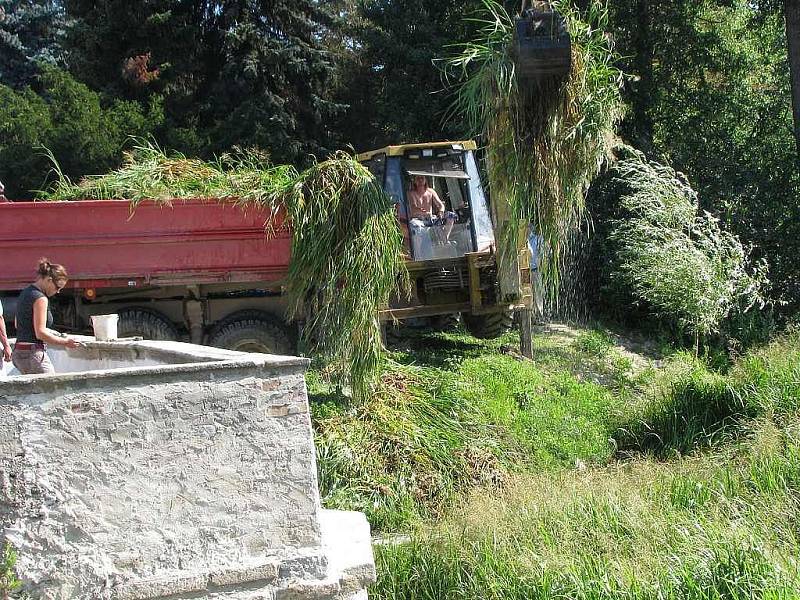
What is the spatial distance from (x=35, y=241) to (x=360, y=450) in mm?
4250

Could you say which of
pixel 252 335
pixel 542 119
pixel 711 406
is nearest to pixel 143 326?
pixel 252 335

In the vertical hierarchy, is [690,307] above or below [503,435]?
above

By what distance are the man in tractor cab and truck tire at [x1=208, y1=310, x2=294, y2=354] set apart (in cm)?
215

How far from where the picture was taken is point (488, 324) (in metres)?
11.4

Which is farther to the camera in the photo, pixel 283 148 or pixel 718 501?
pixel 283 148

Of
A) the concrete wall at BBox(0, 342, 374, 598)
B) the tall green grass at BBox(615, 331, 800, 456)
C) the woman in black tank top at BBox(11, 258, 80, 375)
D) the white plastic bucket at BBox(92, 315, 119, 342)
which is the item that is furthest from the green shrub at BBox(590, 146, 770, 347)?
the concrete wall at BBox(0, 342, 374, 598)

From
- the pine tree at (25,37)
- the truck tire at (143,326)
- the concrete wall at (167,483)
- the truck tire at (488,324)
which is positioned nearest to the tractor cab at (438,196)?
the truck tire at (488,324)

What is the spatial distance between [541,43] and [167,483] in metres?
5.30

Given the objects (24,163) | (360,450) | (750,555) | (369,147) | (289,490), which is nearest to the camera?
(289,490)

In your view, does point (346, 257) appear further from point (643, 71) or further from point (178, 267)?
point (643, 71)

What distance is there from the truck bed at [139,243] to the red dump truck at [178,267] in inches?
0.4

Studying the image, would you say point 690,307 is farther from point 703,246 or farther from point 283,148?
point 283,148

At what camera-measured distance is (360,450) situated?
26.3 feet

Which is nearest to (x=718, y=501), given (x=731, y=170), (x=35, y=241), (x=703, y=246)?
(x=35, y=241)
